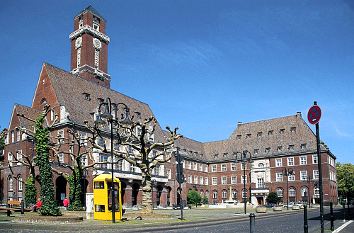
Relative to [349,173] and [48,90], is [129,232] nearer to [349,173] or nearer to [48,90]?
[48,90]

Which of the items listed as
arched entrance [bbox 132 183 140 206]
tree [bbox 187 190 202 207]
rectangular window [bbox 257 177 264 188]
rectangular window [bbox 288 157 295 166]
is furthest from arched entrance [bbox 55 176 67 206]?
rectangular window [bbox 288 157 295 166]

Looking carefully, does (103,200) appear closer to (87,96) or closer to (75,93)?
(75,93)

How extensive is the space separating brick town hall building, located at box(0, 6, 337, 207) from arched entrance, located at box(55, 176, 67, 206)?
0.40 feet

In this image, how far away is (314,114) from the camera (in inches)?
496

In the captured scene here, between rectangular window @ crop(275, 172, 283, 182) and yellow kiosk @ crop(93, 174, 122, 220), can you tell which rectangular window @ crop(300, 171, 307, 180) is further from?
yellow kiosk @ crop(93, 174, 122, 220)

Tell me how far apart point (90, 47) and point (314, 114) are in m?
64.5

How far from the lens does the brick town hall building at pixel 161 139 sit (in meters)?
51.7

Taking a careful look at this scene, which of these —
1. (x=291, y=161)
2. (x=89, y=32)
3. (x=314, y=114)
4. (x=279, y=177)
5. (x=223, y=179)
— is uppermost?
(x=89, y=32)

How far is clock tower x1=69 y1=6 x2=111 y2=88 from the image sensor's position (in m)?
71.2

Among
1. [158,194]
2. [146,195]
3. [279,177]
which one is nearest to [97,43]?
[158,194]

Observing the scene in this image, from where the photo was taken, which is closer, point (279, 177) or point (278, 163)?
point (279, 177)

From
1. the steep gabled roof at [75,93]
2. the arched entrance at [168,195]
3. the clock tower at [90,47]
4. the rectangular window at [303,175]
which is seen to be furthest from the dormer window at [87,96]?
the rectangular window at [303,175]

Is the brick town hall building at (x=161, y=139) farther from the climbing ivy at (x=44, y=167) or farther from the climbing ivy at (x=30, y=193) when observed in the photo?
the climbing ivy at (x=44, y=167)

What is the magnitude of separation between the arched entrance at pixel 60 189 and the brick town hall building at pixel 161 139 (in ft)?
0.40
